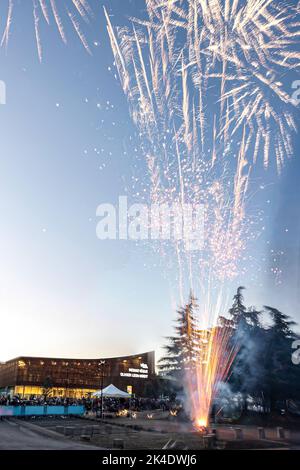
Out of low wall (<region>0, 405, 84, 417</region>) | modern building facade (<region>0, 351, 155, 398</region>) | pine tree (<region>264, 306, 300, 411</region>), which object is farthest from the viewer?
modern building facade (<region>0, 351, 155, 398</region>)

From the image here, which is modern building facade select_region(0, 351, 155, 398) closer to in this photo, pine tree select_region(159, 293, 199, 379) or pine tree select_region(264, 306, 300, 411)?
pine tree select_region(159, 293, 199, 379)

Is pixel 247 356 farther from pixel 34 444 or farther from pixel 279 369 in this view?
pixel 34 444

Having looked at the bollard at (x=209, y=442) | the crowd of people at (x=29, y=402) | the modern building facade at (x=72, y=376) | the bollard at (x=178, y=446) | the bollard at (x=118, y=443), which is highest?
the bollard at (x=118, y=443)

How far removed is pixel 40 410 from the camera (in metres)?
38.3

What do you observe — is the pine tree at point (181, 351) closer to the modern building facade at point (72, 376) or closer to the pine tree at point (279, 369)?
the pine tree at point (279, 369)

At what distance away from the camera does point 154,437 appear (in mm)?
21391

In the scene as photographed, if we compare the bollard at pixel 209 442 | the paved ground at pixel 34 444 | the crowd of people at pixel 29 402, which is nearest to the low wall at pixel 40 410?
the crowd of people at pixel 29 402

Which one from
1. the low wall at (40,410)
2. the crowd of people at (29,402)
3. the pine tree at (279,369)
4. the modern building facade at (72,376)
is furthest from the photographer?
the modern building facade at (72,376)

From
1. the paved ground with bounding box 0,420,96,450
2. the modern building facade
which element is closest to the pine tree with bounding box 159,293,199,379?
the paved ground with bounding box 0,420,96,450

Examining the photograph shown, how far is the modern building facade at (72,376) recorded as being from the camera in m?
131

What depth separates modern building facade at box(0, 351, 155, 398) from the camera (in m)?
131

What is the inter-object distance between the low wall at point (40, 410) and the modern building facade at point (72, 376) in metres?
91.4

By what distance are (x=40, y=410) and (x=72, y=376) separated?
10281cm

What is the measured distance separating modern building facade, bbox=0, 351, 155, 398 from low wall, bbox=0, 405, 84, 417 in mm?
91391
